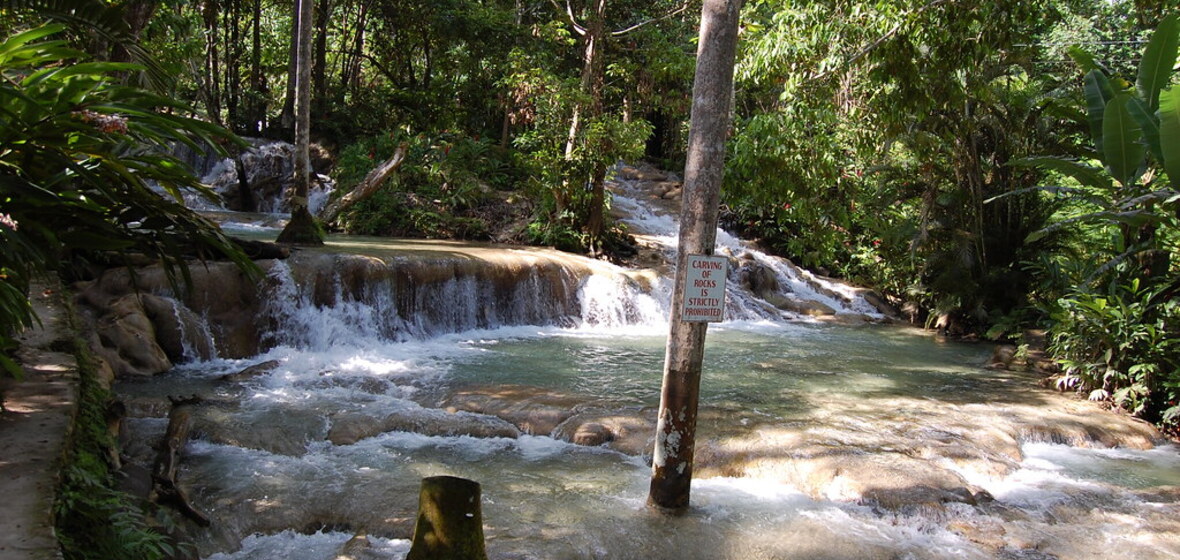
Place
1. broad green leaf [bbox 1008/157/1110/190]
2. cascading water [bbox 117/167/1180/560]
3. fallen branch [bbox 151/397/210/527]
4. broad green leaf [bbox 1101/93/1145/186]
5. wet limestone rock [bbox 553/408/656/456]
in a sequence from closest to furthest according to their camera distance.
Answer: fallen branch [bbox 151/397/210/527], cascading water [bbox 117/167/1180/560], wet limestone rock [bbox 553/408/656/456], broad green leaf [bbox 1101/93/1145/186], broad green leaf [bbox 1008/157/1110/190]

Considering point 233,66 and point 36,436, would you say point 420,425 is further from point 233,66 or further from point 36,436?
point 233,66

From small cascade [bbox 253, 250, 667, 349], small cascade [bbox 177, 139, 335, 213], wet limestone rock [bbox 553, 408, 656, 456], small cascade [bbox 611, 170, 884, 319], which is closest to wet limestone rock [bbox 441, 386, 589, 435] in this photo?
wet limestone rock [bbox 553, 408, 656, 456]

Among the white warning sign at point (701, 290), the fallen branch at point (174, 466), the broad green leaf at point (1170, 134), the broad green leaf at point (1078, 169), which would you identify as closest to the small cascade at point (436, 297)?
the fallen branch at point (174, 466)

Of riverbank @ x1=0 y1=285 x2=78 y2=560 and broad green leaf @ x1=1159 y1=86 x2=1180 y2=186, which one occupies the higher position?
broad green leaf @ x1=1159 y1=86 x2=1180 y2=186

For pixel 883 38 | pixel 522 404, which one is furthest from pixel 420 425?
pixel 883 38

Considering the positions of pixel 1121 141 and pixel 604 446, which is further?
pixel 1121 141

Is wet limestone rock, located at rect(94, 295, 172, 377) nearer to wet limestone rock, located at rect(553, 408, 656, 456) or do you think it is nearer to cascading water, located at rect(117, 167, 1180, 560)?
cascading water, located at rect(117, 167, 1180, 560)

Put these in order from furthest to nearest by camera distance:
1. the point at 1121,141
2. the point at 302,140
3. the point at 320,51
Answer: the point at 320,51, the point at 302,140, the point at 1121,141

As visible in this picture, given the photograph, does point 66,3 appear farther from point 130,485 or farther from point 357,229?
point 357,229

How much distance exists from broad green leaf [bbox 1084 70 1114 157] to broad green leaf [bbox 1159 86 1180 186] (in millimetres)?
1226

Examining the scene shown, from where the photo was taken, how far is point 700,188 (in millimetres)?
5234

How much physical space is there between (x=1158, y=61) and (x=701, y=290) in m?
6.24

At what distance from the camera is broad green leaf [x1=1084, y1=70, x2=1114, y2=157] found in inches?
349

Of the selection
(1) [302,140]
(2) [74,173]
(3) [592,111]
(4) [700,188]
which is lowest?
(2) [74,173]
